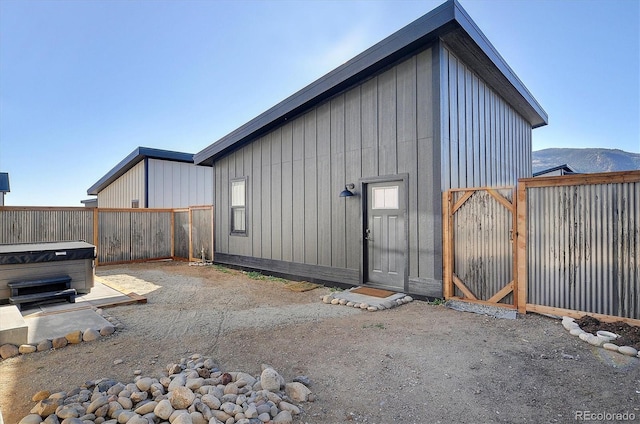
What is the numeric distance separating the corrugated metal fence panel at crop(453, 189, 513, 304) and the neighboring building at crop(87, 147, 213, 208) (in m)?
11.7

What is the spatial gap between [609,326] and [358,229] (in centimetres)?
347

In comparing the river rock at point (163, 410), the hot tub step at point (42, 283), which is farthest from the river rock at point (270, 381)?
the hot tub step at point (42, 283)

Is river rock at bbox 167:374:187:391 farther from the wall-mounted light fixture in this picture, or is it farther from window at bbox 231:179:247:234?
window at bbox 231:179:247:234

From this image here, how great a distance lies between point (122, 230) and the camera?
32.0ft

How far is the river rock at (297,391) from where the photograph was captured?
2.10 m

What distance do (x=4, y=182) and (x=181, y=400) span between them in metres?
18.7

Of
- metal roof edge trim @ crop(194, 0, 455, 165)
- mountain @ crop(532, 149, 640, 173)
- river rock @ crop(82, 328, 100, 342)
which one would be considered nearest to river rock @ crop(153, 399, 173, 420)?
river rock @ crop(82, 328, 100, 342)

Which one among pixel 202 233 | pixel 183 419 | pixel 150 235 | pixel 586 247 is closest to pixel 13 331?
pixel 183 419

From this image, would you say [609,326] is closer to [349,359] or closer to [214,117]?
[349,359]

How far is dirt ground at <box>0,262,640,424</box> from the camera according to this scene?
202cm

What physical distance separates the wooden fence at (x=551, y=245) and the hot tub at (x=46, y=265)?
5580 mm

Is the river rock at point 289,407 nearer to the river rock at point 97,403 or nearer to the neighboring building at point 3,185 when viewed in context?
the river rock at point 97,403

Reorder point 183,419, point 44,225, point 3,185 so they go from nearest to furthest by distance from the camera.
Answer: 1. point 183,419
2. point 44,225
3. point 3,185

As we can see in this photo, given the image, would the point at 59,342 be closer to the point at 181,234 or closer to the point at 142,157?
the point at 181,234
